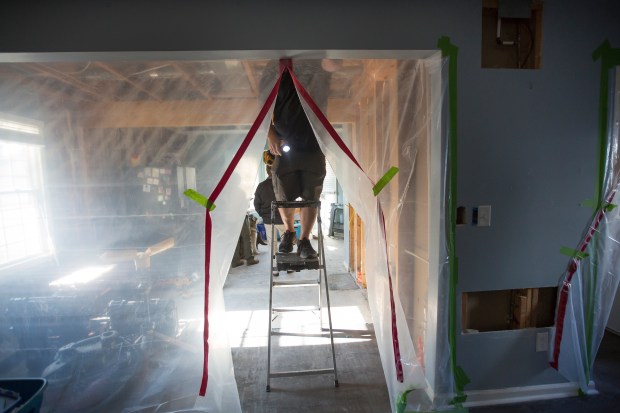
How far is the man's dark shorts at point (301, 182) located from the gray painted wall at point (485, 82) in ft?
2.30

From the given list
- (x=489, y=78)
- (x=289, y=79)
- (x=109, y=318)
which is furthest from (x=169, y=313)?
(x=489, y=78)

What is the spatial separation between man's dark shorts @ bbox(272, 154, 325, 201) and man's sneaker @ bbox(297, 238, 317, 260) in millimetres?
362

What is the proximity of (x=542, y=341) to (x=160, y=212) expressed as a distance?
212 cm

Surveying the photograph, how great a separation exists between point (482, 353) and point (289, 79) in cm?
176

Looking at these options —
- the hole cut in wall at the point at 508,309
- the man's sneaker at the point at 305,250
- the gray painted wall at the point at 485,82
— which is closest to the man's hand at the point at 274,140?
the gray painted wall at the point at 485,82

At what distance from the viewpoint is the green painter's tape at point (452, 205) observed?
4.92 ft

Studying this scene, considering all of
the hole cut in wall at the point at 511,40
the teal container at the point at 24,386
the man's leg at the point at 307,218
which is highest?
the hole cut in wall at the point at 511,40

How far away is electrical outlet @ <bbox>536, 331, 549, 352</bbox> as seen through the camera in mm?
1723

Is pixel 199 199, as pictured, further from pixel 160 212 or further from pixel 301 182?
pixel 301 182

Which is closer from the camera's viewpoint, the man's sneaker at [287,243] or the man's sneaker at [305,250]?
the man's sneaker at [305,250]

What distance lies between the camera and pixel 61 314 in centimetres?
168

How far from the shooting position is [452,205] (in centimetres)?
157

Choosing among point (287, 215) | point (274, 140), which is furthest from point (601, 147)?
point (287, 215)

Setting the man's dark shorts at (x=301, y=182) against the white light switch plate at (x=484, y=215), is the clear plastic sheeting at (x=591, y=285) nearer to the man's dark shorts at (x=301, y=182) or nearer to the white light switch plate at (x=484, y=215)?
the white light switch plate at (x=484, y=215)
